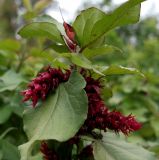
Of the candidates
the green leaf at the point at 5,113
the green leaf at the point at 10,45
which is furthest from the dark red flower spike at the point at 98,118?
the green leaf at the point at 10,45

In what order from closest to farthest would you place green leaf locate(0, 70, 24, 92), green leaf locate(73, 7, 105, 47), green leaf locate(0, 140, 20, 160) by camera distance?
green leaf locate(73, 7, 105, 47) < green leaf locate(0, 140, 20, 160) < green leaf locate(0, 70, 24, 92)

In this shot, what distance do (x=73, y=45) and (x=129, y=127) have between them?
21 centimetres

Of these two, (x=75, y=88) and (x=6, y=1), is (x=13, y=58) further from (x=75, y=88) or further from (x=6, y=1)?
(x=6, y=1)

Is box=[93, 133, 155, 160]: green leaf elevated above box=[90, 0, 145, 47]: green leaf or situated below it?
below

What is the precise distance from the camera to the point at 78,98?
2.80 feet

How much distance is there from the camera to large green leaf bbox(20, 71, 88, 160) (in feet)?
2.65

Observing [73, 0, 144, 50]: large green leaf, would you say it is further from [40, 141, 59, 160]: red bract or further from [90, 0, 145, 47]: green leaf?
[40, 141, 59, 160]: red bract

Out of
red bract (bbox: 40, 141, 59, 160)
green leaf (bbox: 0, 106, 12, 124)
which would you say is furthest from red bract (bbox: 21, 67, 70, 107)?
green leaf (bbox: 0, 106, 12, 124)

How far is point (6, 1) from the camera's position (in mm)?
14477

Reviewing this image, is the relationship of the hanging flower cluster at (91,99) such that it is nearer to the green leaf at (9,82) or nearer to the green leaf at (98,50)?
the green leaf at (98,50)

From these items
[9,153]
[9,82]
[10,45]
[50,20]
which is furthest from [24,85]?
[10,45]

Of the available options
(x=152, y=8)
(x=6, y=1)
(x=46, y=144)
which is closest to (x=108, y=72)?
(x=46, y=144)

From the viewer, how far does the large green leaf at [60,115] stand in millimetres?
808

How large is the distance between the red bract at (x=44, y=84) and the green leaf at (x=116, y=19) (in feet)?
0.34
